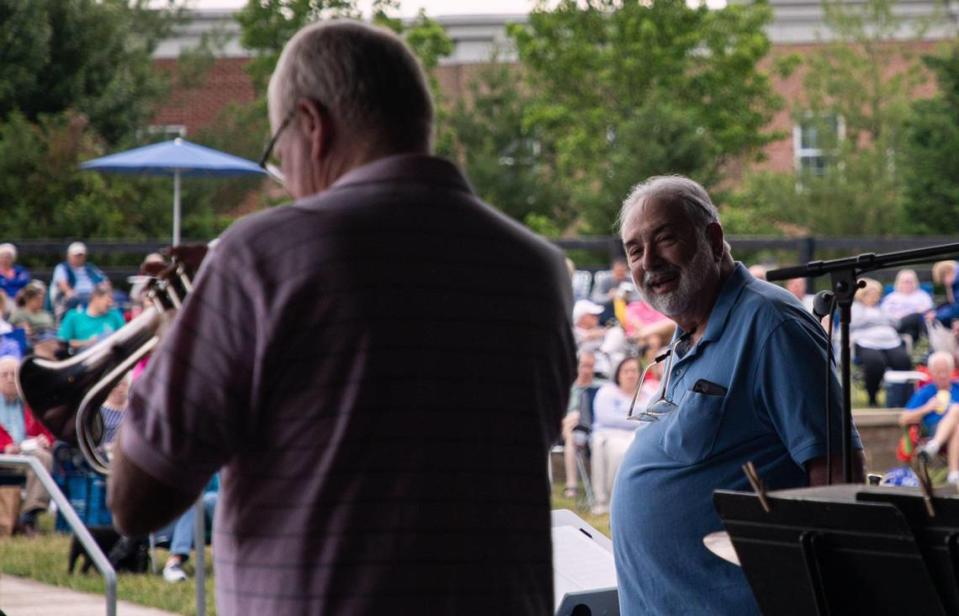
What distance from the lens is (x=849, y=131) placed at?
33.4m

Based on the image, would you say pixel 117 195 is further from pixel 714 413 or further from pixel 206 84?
pixel 714 413

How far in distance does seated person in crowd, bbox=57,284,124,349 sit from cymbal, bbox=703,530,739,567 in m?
11.1

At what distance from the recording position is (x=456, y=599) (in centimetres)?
224

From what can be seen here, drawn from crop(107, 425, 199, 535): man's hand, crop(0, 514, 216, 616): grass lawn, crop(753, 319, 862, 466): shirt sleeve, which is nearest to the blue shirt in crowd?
crop(0, 514, 216, 616): grass lawn

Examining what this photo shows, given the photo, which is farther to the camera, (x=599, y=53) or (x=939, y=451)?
(x=599, y=53)

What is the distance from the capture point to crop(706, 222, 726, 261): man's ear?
4.04m

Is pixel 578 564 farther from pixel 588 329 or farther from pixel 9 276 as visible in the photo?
pixel 9 276

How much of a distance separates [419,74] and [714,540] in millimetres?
1348

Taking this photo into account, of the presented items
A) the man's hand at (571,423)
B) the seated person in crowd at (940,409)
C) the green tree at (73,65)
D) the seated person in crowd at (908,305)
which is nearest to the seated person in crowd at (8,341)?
the man's hand at (571,423)

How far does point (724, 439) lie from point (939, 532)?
100cm

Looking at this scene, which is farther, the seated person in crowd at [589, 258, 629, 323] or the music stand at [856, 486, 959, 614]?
the seated person in crowd at [589, 258, 629, 323]

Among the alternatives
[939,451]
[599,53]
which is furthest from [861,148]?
[939,451]

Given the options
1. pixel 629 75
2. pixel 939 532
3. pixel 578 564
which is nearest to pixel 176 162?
pixel 578 564

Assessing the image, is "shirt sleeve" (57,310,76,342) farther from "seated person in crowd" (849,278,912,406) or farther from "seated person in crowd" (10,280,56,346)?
"seated person in crowd" (849,278,912,406)
